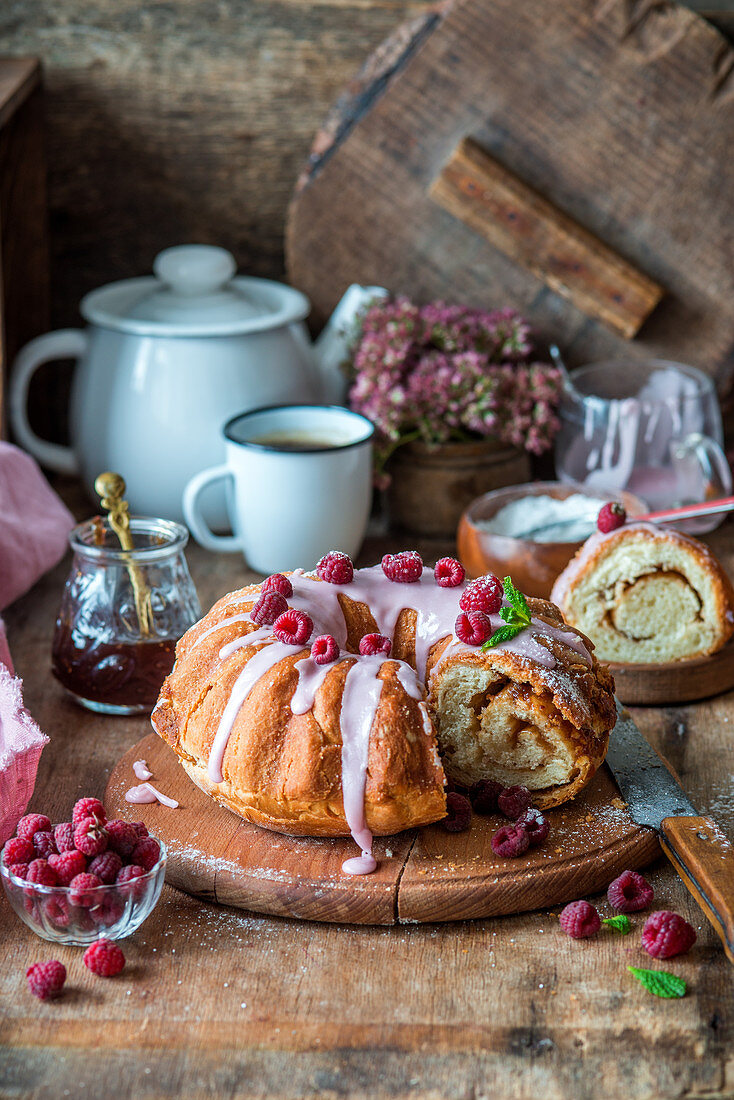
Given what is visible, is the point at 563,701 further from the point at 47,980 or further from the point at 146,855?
the point at 47,980

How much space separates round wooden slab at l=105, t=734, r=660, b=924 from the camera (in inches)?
39.8

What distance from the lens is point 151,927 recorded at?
1020 millimetres

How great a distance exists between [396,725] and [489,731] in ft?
0.42

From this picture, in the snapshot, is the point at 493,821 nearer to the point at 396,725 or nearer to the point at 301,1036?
the point at 396,725

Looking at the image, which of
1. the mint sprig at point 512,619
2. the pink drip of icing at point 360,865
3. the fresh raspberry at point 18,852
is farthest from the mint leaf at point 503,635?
the fresh raspberry at point 18,852

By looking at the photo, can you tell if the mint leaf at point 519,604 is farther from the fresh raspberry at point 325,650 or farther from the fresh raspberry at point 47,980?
the fresh raspberry at point 47,980

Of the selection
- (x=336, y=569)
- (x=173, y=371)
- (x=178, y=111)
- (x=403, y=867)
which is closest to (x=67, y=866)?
(x=403, y=867)

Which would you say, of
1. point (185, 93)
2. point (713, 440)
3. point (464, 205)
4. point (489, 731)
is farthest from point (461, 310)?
point (489, 731)

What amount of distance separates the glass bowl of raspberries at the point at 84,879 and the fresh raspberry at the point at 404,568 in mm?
357

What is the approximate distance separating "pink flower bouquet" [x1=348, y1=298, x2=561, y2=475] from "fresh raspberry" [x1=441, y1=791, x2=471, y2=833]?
83cm

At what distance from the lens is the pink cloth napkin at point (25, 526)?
163 centimetres

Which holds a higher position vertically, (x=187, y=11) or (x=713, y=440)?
(x=187, y=11)

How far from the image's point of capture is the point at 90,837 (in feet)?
3.22

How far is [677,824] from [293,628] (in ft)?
1.25
